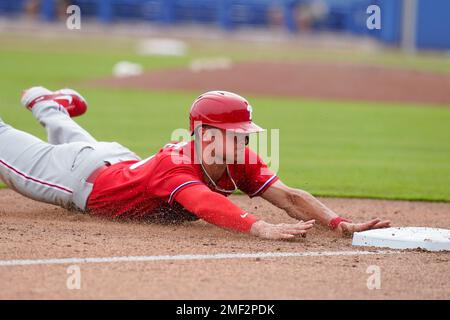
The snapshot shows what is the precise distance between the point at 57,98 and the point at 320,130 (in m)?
7.26

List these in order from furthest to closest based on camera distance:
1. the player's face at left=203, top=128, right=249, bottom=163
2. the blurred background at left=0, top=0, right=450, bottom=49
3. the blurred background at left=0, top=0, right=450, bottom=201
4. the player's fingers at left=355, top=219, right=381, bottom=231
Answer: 1. the blurred background at left=0, top=0, right=450, bottom=49
2. the blurred background at left=0, top=0, right=450, bottom=201
3. the player's fingers at left=355, top=219, right=381, bottom=231
4. the player's face at left=203, top=128, right=249, bottom=163

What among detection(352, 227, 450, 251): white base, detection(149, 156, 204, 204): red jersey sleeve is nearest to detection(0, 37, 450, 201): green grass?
detection(352, 227, 450, 251): white base

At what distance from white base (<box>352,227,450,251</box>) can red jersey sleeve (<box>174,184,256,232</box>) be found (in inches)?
28.1

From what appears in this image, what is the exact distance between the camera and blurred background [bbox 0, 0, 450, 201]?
11.2 m

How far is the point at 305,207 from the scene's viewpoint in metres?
6.17

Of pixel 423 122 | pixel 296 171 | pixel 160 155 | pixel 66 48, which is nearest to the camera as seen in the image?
pixel 160 155

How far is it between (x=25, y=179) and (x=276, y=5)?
119 ft

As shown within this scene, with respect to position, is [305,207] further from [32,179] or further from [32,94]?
[32,94]

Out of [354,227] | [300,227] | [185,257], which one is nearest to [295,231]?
[300,227]

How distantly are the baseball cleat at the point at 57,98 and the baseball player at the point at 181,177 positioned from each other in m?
0.46

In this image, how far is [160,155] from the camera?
5.91 meters

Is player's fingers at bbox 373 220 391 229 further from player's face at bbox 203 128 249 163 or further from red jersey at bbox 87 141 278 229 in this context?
player's face at bbox 203 128 249 163
